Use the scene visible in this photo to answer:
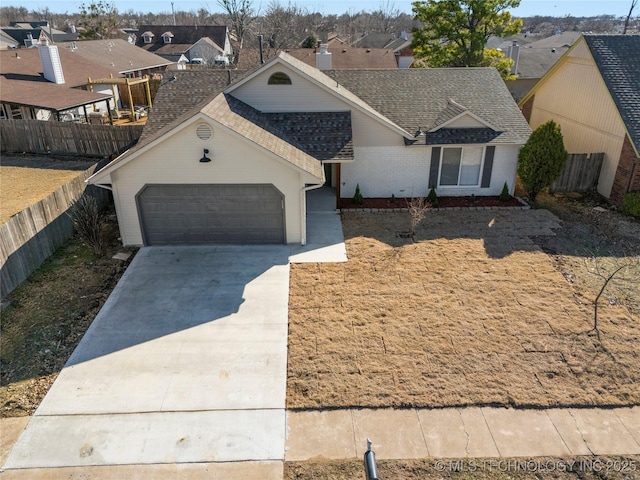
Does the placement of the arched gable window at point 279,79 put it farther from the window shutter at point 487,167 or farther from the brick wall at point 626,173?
the brick wall at point 626,173

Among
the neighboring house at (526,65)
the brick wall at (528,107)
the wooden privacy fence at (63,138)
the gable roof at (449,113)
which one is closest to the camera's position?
the gable roof at (449,113)

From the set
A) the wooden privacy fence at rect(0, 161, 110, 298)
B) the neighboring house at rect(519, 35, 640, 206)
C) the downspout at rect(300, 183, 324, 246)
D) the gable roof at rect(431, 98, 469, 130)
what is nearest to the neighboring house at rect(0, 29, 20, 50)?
the wooden privacy fence at rect(0, 161, 110, 298)

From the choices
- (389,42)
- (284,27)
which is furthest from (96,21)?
(389,42)

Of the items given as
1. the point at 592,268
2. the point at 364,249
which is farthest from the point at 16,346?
the point at 592,268

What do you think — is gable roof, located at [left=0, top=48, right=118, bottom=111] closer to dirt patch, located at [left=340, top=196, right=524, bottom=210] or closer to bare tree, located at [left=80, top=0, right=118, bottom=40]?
dirt patch, located at [left=340, top=196, right=524, bottom=210]

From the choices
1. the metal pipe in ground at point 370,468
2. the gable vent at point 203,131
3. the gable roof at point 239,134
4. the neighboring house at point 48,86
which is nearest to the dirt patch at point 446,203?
the gable roof at point 239,134

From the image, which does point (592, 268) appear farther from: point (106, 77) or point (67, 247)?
point (106, 77)
